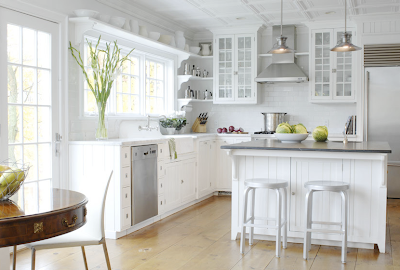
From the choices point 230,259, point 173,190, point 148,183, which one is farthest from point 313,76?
point 230,259

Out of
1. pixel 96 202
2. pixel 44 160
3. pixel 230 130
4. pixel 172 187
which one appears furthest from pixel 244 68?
pixel 96 202

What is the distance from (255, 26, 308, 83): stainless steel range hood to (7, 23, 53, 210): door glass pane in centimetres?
353

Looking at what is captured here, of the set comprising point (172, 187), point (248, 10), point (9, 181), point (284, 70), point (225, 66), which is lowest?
point (172, 187)

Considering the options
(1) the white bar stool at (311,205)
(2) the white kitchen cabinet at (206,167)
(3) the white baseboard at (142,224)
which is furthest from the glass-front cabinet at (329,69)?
(1) the white bar stool at (311,205)

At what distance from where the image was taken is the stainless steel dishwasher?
4.52 m

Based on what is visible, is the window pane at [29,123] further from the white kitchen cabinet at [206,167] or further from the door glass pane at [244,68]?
the door glass pane at [244,68]

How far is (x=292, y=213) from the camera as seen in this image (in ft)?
13.5

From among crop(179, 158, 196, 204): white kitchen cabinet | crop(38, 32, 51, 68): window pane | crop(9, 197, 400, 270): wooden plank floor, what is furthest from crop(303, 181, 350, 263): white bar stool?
crop(38, 32, 51, 68): window pane

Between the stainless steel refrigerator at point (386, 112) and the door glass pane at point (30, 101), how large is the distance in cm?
446

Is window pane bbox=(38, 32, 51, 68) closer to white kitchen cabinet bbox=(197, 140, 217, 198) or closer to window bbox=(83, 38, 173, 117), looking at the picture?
window bbox=(83, 38, 173, 117)

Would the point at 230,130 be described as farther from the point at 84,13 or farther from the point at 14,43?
the point at 14,43

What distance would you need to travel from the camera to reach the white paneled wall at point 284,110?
6961mm

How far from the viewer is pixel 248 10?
241 inches

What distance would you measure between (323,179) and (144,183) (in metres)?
1.85
